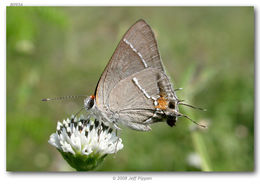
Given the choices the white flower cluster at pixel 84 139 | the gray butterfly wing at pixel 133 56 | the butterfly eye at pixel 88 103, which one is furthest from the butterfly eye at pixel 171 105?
the butterfly eye at pixel 88 103

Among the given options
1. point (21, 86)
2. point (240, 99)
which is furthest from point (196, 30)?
point (21, 86)

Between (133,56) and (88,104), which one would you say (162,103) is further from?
(88,104)

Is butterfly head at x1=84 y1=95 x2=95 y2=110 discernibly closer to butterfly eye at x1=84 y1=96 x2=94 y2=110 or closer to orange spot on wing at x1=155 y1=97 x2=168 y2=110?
butterfly eye at x1=84 y1=96 x2=94 y2=110

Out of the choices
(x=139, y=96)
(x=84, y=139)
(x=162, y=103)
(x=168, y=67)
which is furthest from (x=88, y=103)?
(x=168, y=67)

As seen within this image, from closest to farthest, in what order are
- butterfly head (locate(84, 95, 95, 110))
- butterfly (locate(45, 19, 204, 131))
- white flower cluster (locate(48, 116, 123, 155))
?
A: white flower cluster (locate(48, 116, 123, 155)), butterfly head (locate(84, 95, 95, 110)), butterfly (locate(45, 19, 204, 131))

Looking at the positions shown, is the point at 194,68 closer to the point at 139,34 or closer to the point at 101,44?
the point at 139,34

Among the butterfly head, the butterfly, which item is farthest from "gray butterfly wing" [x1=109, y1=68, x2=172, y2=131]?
the butterfly head

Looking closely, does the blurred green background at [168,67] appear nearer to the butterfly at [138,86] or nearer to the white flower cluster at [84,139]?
the butterfly at [138,86]

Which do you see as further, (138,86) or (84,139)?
(138,86)

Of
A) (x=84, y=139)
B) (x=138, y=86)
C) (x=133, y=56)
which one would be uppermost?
(x=133, y=56)
